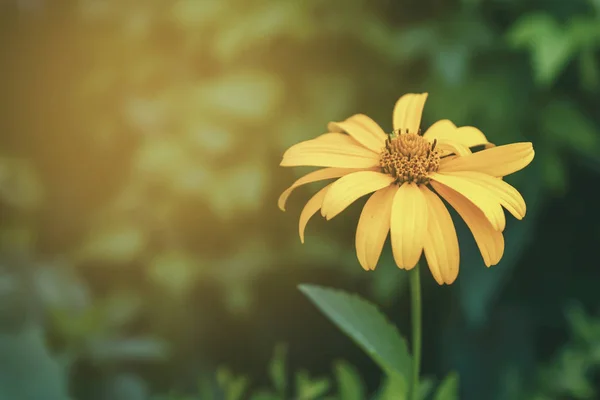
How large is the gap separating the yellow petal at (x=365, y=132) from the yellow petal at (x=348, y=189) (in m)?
0.05

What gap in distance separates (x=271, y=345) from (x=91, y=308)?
1.22 ft

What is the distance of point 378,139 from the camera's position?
0.44m

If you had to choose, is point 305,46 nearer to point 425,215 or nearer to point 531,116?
point 531,116

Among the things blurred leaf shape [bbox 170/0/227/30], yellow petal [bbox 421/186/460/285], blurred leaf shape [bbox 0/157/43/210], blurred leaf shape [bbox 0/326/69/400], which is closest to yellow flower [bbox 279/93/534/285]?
yellow petal [bbox 421/186/460/285]

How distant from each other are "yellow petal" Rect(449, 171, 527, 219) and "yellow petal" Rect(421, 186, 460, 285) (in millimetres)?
27

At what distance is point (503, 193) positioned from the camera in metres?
0.37

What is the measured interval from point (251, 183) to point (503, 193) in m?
0.68

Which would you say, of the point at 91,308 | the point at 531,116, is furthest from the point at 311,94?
the point at 91,308

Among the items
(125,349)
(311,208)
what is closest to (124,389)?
(125,349)

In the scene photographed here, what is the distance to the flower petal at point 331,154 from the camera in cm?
38

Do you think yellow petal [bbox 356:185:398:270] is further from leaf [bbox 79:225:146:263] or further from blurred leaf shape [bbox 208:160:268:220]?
leaf [bbox 79:225:146:263]

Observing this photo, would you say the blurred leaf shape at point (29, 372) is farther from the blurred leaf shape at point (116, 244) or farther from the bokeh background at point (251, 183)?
the blurred leaf shape at point (116, 244)

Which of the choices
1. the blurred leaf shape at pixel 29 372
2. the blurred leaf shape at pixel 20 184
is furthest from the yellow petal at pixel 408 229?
the blurred leaf shape at pixel 20 184

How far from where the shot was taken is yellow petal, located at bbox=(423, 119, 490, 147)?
418 mm
